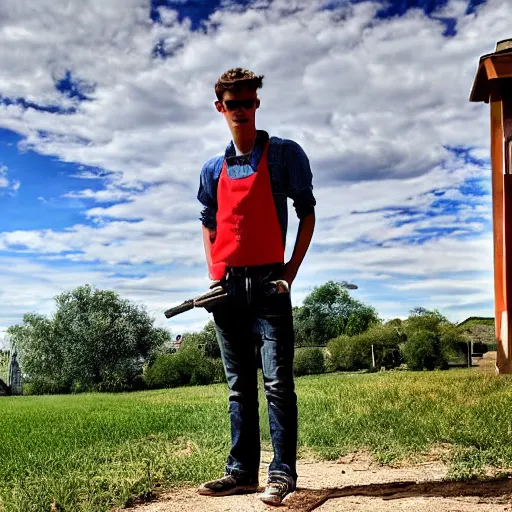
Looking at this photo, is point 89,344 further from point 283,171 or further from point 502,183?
point 283,171

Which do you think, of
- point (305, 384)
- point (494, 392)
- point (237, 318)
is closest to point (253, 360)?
point (237, 318)

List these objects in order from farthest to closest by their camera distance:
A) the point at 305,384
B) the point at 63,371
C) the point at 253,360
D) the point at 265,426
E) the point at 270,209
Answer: the point at 63,371, the point at 305,384, the point at 265,426, the point at 253,360, the point at 270,209

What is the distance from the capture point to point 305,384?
1112cm

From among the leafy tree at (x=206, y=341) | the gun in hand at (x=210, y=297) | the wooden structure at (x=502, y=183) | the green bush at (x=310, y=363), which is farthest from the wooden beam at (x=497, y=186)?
the leafy tree at (x=206, y=341)

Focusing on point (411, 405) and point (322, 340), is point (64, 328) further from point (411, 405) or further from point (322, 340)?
point (411, 405)

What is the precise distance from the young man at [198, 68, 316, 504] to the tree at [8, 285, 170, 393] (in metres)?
15.4

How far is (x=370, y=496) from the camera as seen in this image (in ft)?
13.6

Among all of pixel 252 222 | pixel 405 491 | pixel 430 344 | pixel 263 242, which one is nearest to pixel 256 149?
pixel 252 222

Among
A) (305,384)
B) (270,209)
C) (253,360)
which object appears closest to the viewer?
(270,209)

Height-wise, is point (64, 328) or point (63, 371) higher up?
point (64, 328)

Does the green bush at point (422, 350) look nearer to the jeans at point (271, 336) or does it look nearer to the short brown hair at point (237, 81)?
the jeans at point (271, 336)

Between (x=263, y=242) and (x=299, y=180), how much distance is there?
42cm

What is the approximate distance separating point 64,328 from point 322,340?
9.44 metres

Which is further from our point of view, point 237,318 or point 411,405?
point 411,405
